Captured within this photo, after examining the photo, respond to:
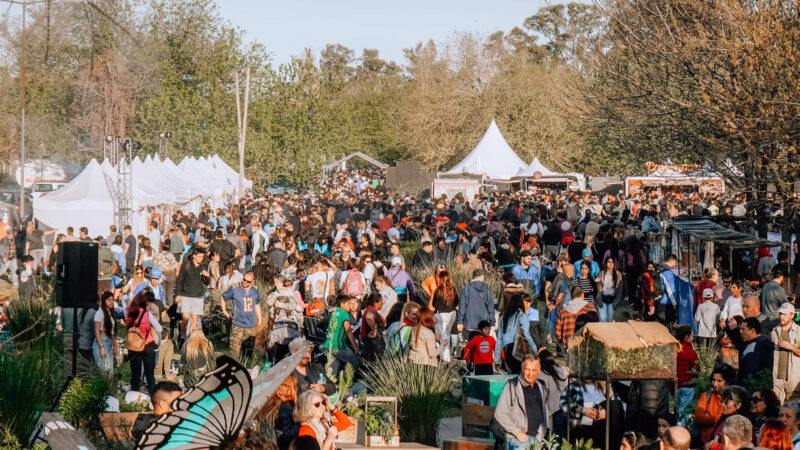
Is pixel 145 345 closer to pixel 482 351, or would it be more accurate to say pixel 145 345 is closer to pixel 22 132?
pixel 482 351

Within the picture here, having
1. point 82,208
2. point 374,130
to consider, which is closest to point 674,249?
point 82,208

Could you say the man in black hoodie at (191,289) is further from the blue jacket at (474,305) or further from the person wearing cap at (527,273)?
the person wearing cap at (527,273)

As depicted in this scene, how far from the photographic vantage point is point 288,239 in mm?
20562

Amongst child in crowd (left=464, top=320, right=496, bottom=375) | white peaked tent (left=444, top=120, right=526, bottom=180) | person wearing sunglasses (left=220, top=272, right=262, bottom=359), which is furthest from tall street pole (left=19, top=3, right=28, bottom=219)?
white peaked tent (left=444, top=120, right=526, bottom=180)

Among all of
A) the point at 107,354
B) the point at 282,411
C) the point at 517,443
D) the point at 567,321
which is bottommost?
the point at 107,354

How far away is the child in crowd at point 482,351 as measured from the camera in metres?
12.1

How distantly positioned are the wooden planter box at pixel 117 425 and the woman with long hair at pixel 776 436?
5.69 metres

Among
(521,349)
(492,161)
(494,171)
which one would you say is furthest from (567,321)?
(492,161)

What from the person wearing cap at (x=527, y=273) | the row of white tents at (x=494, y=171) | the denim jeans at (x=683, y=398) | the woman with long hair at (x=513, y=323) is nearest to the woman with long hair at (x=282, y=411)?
the denim jeans at (x=683, y=398)

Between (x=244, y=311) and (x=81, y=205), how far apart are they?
46.5ft

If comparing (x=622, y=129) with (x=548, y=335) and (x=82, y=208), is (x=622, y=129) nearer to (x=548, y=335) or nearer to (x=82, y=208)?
(x=548, y=335)

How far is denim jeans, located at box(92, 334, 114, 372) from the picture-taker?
1279cm

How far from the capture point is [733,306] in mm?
13914

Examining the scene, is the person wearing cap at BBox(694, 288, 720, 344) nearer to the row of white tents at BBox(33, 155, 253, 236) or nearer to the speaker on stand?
the speaker on stand
